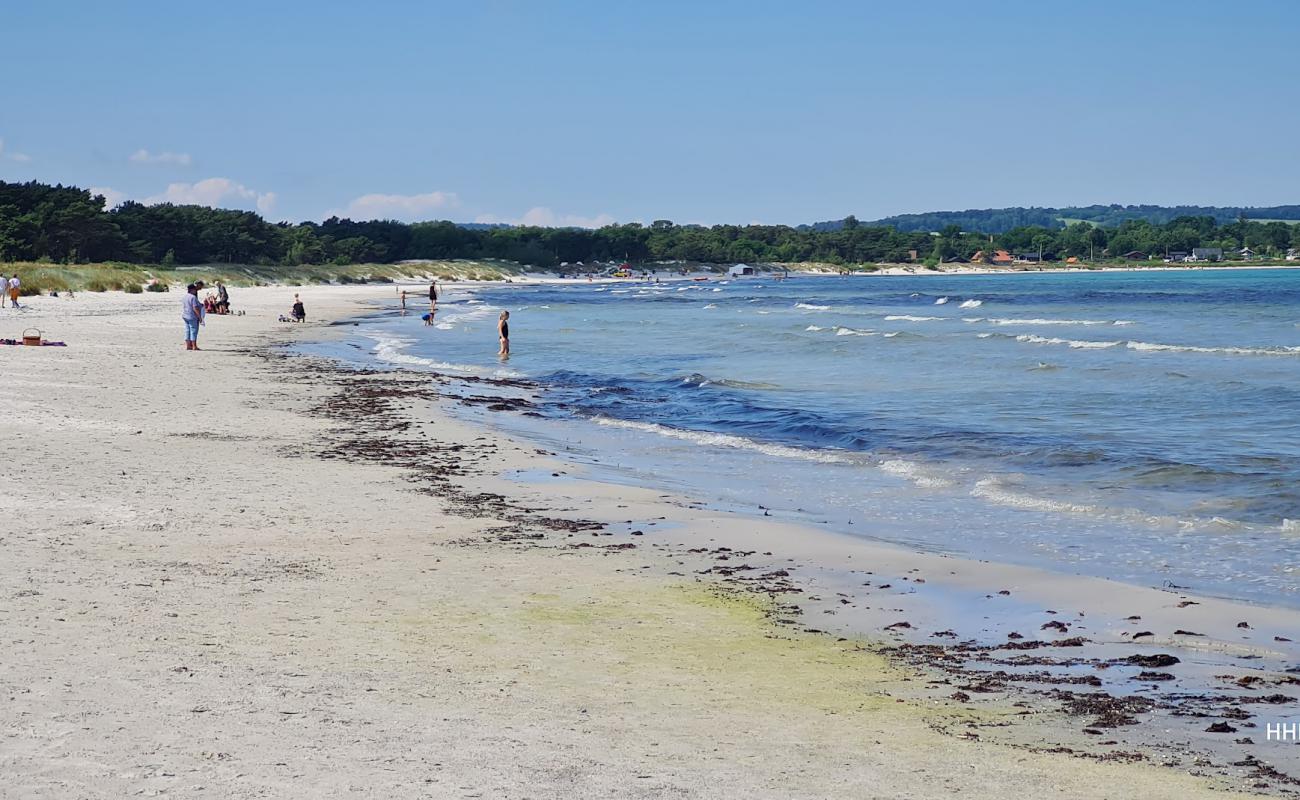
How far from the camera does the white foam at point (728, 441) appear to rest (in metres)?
17.3

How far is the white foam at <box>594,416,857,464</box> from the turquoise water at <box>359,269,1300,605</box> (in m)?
0.08

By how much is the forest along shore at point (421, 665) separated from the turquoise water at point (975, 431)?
9.59ft

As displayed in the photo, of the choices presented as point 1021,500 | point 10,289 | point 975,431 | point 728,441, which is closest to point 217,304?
point 10,289

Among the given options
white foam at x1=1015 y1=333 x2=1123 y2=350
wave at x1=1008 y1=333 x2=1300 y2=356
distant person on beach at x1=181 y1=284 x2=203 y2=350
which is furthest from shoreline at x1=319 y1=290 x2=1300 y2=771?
white foam at x1=1015 y1=333 x2=1123 y2=350

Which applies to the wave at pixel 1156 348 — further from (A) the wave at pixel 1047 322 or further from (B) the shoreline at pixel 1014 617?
(B) the shoreline at pixel 1014 617

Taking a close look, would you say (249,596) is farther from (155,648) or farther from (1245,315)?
(1245,315)

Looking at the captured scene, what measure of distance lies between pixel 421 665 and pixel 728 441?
41.2 ft

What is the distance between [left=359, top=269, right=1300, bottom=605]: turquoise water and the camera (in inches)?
466

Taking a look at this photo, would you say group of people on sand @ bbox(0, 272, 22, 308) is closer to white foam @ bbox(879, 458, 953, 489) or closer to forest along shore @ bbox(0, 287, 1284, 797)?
forest along shore @ bbox(0, 287, 1284, 797)

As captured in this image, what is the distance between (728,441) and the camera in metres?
19.0

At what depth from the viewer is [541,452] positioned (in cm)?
1681

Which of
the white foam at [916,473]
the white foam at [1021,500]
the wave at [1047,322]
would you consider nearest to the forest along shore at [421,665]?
the white foam at [916,473]

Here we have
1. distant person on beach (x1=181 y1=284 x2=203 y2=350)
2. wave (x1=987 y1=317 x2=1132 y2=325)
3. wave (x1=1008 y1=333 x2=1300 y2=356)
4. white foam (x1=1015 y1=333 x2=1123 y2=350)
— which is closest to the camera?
distant person on beach (x1=181 y1=284 x2=203 y2=350)

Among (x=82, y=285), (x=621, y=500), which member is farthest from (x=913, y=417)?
(x=82, y=285)
